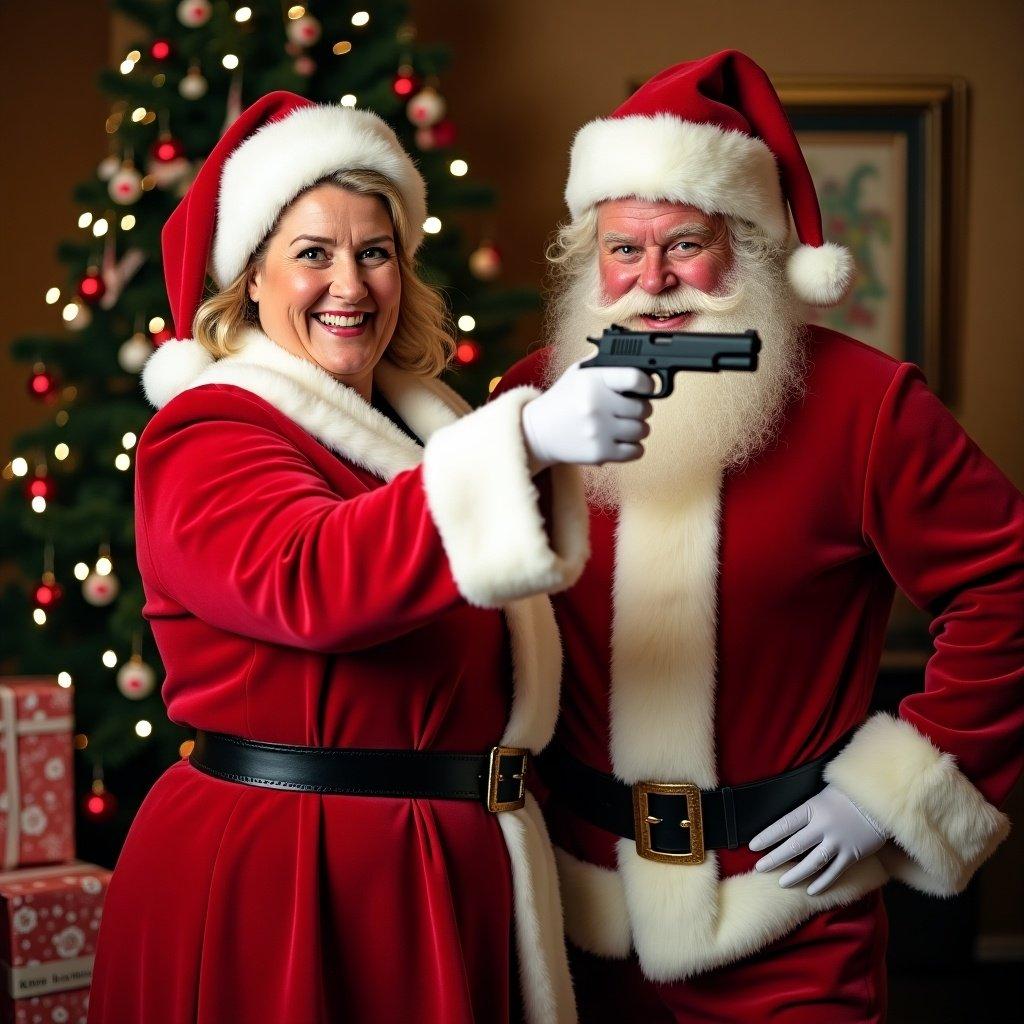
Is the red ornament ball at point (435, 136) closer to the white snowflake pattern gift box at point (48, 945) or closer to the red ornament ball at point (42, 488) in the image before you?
the red ornament ball at point (42, 488)

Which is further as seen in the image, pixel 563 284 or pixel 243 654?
pixel 563 284

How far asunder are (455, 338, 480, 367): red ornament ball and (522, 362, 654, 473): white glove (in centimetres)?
217

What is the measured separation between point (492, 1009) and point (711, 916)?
0.39 metres

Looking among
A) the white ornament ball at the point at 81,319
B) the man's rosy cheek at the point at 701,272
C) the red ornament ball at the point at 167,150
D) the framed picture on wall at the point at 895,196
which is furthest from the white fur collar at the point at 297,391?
the framed picture on wall at the point at 895,196

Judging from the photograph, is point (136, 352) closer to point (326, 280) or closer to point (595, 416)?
point (326, 280)

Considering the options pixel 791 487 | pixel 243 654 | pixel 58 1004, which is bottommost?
pixel 58 1004

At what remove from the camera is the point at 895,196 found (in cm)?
473

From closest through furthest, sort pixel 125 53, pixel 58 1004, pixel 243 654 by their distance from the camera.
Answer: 1. pixel 243 654
2. pixel 58 1004
3. pixel 125 53

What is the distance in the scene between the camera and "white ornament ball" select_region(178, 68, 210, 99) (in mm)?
3600

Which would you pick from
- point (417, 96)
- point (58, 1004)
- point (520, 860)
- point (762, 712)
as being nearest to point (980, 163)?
point (417, 96)

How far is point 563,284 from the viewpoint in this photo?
8.02ft

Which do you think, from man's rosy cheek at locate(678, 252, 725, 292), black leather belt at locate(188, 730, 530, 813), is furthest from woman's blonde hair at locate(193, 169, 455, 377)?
black leather belt at locate(188, 730, 530, 813)

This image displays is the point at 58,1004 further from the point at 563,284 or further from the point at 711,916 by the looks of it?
the point at 563,284

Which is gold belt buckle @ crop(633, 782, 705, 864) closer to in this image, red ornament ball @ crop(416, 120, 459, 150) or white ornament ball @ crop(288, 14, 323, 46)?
red ornament ball @ crop(416, 120, 459, 150)
